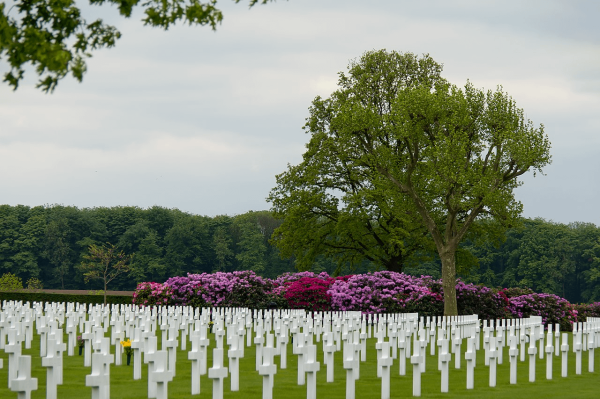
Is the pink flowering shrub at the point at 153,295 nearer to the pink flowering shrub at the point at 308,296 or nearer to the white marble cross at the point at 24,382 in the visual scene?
the pink flowering shrub at the point at 308,296

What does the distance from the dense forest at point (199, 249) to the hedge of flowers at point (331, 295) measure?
3435 cm

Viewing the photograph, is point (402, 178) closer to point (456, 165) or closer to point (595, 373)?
point (456, 165)

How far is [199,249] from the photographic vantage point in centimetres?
8094

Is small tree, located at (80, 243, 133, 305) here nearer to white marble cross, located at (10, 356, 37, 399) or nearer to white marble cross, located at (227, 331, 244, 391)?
white marble cross, located at (227, 331, 244, 391)

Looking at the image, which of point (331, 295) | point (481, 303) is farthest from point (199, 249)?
point (481, 303)

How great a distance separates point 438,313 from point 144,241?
51179 mm

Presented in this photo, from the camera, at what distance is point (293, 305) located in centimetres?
3272

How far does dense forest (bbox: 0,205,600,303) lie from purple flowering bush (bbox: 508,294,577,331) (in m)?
33.0

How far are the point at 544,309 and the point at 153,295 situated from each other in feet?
60.5

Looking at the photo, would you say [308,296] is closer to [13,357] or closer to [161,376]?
[13,357]

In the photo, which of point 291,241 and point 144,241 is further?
point 144,241

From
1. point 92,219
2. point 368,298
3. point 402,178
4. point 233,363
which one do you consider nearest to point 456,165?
point 402,178

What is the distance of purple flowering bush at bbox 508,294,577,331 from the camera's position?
3462 centimetres

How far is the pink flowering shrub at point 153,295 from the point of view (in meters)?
32.2
